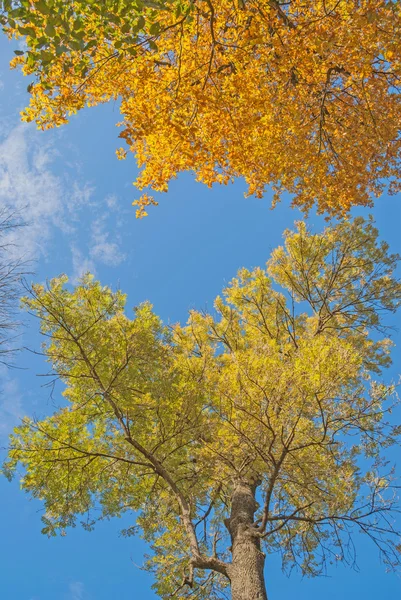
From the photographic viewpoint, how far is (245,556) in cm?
471

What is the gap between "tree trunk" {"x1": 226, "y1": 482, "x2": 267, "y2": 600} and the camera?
436 cm

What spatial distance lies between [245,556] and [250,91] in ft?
16.9

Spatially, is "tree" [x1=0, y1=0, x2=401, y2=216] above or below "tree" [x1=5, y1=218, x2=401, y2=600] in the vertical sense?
above

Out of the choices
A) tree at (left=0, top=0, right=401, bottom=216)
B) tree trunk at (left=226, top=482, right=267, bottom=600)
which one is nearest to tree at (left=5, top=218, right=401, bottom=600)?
tree trunk at (left=226, top=482, right=267, bottom=600)

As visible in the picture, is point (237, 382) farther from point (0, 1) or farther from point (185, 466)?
point (0, 1)

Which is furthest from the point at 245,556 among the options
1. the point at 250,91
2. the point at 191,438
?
the point at 250,91

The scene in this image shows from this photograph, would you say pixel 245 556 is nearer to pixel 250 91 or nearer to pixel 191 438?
pixel 191 438

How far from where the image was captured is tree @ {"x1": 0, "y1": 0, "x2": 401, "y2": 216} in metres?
4.31

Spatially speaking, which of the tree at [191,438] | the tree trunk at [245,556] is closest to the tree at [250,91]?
the tree at [191,438]

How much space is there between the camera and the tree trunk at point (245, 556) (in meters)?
4.36

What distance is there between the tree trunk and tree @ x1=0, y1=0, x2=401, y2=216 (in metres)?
4.16

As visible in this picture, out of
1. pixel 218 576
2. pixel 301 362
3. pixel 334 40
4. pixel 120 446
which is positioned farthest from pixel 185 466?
pixel 334 40

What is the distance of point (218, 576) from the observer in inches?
253

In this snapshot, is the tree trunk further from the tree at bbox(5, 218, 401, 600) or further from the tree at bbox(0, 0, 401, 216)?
the tree at bbox(0, 0, 401, 216)
